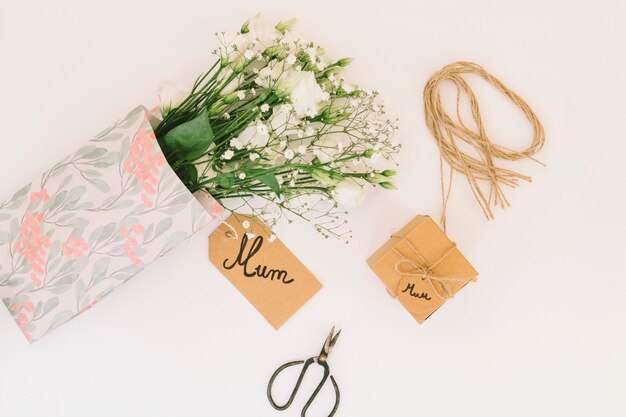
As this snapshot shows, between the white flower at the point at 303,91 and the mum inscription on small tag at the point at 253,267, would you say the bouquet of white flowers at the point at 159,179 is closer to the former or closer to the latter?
the white flower at the point at 303,91

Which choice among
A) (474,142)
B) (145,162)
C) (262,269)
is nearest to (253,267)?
(262,269)

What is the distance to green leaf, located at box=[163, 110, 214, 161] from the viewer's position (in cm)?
88

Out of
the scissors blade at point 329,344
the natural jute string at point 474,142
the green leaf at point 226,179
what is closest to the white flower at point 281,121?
the green leaf at point 226,179

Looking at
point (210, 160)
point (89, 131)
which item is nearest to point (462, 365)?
point (210, 160)

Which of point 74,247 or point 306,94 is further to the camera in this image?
point 74,247

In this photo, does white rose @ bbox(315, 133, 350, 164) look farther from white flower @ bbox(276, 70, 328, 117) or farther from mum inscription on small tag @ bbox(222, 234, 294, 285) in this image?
mum inscription on small tag @ bbox(222, 234, 294, 285)

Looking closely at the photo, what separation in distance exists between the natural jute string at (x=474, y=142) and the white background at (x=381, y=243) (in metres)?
A: 0.02

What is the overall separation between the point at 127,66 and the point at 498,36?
0.83m

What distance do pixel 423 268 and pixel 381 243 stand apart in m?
0.13

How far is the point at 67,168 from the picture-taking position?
0.96m

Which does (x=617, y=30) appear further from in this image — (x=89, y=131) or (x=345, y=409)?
(x=89, y=131)

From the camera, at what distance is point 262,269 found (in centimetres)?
112

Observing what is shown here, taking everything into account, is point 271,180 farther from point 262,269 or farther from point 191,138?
point 262,269

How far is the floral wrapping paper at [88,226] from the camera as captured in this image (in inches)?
37.0
